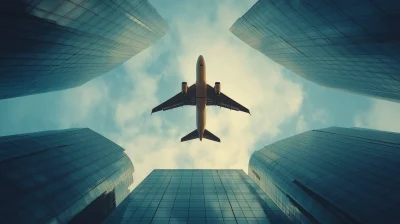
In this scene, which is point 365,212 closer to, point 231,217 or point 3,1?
point 231,217

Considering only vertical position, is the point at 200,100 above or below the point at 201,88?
below

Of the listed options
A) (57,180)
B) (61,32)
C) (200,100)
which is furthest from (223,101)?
(57,180)

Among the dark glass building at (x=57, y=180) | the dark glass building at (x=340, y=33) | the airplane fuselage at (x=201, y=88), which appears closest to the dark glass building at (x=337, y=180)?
the dark glass building at (x=340, y=33)

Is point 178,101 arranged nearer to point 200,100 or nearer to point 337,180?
point 200,100

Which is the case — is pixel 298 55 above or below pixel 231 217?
above

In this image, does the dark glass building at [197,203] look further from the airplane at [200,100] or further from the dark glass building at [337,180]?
the airplane at [200,100]

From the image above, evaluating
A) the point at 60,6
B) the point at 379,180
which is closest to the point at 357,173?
the point at 379,180
